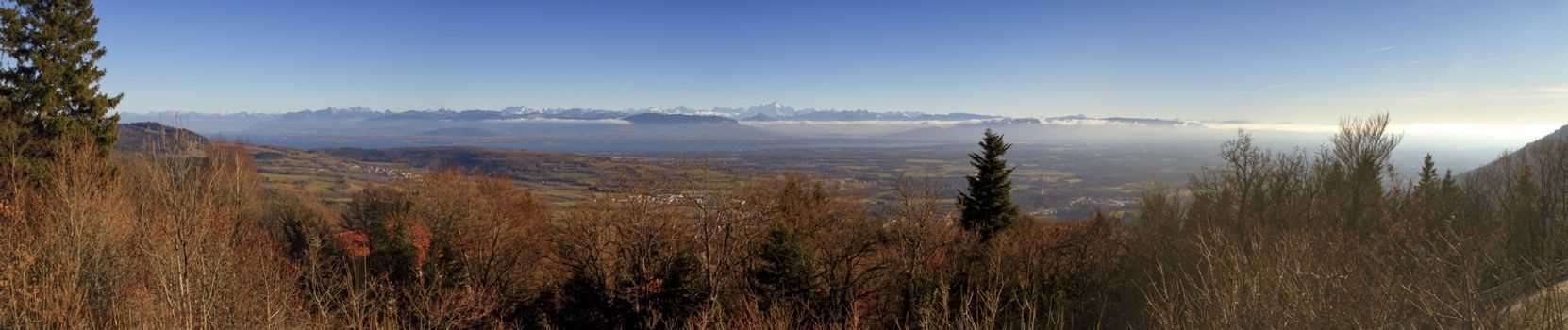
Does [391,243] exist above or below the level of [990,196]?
below

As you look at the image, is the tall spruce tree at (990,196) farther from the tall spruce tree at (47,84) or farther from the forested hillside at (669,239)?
the tall spruce tree at (47,84)

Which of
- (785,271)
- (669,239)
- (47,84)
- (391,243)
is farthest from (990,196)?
(47,84)

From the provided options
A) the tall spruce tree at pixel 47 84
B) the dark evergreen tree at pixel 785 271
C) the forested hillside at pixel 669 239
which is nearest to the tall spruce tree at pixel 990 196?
the forested hillside at pixel 669 239

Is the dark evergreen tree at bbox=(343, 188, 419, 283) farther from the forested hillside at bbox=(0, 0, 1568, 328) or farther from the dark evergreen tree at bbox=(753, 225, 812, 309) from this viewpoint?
the dark evergreen tree at bbox=(753, 225, 812, 309)

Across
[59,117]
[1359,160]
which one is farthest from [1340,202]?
[59,117]

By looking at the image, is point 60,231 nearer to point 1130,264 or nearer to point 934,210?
point 934,210

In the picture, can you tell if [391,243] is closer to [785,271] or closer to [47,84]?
[47,84]
